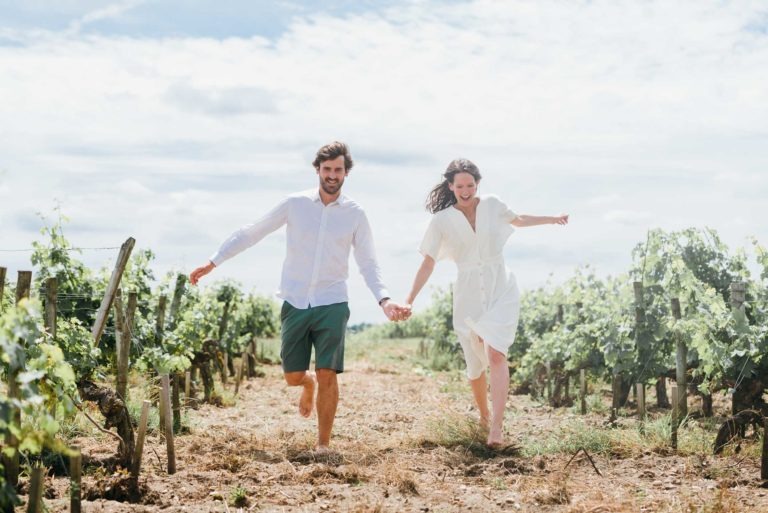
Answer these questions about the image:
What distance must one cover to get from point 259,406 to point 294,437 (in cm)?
322

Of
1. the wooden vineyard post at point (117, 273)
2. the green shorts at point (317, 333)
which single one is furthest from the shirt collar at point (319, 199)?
the wooden vineyard post at point (117, 273)

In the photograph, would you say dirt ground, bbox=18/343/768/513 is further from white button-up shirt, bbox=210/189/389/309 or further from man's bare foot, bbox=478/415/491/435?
white button-up shirt, bbox=210/189/389/309

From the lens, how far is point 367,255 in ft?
20.4

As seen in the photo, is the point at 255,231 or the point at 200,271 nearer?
the point at 200,271

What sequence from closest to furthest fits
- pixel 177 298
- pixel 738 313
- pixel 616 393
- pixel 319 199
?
1. pixel 319 199
2. pixel 738 313
3. pixel 616 393
4. pixel 177 298

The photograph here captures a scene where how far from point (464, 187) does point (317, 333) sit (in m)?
1.60

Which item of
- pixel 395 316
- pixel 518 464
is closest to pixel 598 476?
pixel 518 464

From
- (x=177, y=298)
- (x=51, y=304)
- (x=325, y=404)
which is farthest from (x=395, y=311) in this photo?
(x=177, y=298)

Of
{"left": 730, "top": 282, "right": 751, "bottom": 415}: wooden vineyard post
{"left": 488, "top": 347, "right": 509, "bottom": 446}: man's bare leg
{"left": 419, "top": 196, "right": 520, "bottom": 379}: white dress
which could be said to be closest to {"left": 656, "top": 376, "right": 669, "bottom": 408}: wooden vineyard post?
{"left": 730, "top": 282, "right": 751, "bottom": 415}: wooden vineyard post

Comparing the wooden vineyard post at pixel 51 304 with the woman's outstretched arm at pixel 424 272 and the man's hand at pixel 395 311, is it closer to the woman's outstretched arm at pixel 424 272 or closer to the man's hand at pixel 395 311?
the man's hand at pixel 395 311

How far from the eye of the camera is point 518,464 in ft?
18.9

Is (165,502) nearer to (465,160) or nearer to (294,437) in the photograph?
(294,437)

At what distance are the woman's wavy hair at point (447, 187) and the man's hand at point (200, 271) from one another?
1868 mm

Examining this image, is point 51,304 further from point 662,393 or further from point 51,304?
point 662,393
